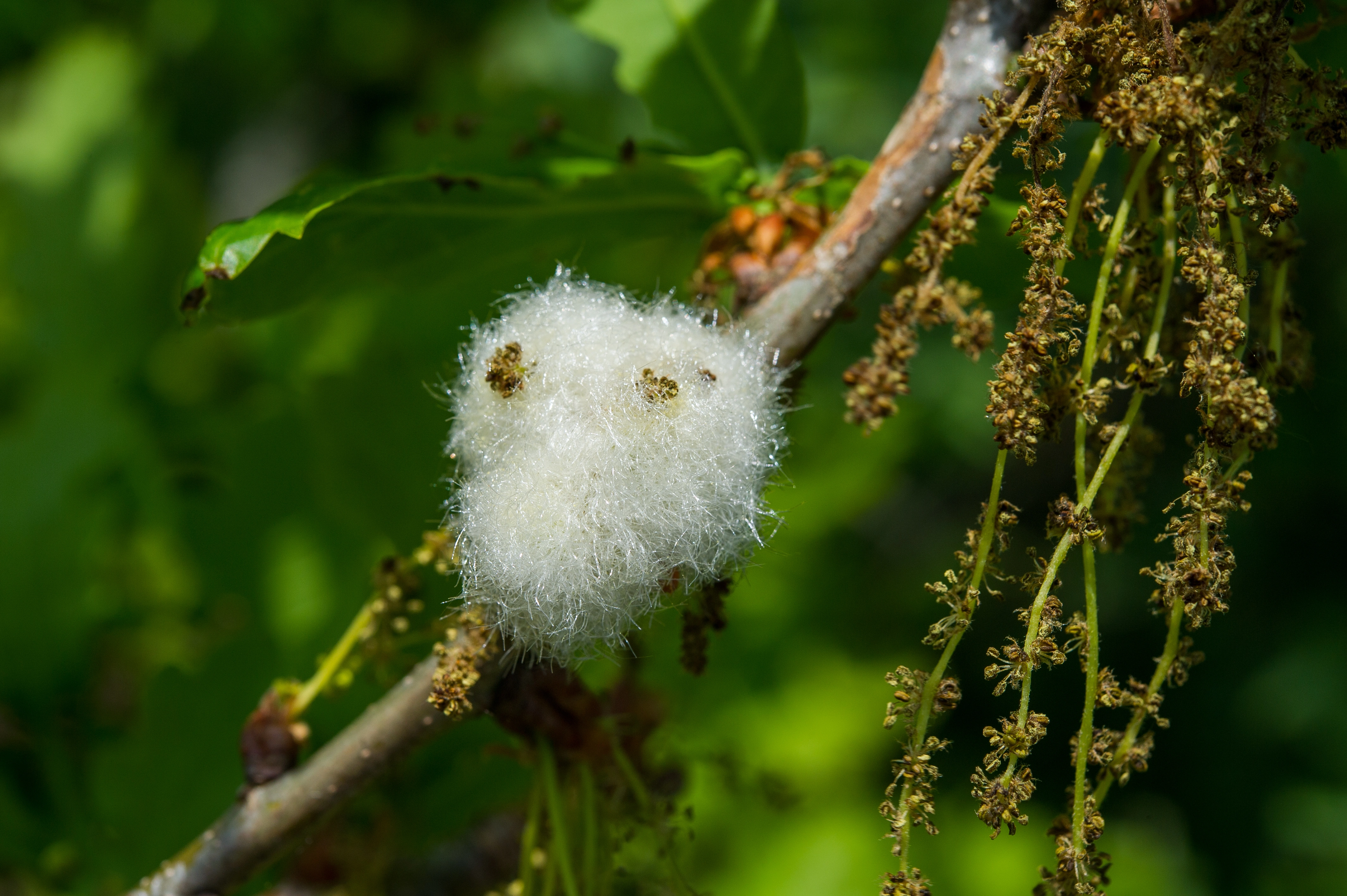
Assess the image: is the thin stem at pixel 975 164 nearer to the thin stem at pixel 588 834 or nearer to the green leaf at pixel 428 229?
the green leaf at pixel 428 229

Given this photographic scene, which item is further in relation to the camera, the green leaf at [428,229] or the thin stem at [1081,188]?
the green leaf at [428,229]

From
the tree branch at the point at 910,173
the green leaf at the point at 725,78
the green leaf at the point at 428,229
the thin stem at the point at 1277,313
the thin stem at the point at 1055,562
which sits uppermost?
the green leaf at the point at 725,78

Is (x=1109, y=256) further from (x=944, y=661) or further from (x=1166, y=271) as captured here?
(x=944, y=661)

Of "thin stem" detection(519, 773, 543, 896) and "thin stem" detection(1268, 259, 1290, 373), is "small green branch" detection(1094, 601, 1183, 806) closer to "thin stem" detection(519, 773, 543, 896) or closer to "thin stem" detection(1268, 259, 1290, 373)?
"thin stem" detection(1268, 259, 1290, 373)

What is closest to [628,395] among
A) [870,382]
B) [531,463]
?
[531,463]

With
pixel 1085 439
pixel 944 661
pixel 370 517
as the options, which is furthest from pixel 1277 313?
pixel 370 517

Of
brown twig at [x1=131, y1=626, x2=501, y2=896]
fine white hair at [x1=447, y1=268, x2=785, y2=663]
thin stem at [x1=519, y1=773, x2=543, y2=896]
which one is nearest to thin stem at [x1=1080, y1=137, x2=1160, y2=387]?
fine white hair at [x1=447, y1=268, x2=785, y2=663]

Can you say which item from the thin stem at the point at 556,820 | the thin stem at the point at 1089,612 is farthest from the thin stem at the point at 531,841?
the thin stem at the point at 1089,612
